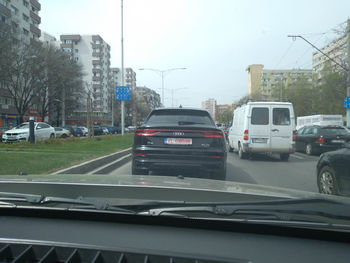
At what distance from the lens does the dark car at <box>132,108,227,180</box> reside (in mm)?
5656

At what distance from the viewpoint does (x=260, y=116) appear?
12.1 m

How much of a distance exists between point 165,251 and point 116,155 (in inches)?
386

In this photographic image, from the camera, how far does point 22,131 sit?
20141 mm

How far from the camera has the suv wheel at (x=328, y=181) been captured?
5258 millimetres

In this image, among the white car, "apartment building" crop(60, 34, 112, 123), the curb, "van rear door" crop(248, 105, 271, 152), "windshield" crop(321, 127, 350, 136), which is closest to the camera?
the curb

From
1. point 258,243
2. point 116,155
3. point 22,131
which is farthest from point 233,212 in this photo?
point 22,131

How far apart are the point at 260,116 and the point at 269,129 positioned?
0.63 meters

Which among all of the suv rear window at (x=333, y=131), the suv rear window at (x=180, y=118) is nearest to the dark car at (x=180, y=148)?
the suv rear window at (x=180, y=118)

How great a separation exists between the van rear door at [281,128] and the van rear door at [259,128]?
20 cm

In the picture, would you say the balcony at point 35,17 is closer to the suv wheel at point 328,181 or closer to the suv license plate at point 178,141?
the suv license plate at point 178,141

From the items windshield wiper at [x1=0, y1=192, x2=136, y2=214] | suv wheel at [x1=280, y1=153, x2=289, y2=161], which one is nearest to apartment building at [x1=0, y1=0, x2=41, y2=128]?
suv wheel at [x1=280, y1=153, x2=289, y2=161]

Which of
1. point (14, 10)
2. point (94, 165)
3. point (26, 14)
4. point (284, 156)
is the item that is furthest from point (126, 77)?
point (94, 165)

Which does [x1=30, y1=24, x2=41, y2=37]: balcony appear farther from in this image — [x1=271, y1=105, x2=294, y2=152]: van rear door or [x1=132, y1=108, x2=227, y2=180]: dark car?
[x1=132, y1=108, x2=227, y2=180]: dark car

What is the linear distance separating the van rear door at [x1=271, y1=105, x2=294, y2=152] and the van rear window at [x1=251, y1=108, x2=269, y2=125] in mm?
236
